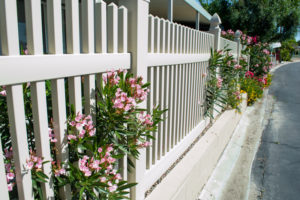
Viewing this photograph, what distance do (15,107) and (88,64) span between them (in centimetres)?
45

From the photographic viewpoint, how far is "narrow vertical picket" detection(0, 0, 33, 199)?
0.99 meters

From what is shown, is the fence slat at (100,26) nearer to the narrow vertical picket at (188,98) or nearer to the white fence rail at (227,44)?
the narrow vertical picket at (188,98)

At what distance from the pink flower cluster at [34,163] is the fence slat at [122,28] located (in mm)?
891

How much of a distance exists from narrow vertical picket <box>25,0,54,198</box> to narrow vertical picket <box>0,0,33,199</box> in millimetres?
76

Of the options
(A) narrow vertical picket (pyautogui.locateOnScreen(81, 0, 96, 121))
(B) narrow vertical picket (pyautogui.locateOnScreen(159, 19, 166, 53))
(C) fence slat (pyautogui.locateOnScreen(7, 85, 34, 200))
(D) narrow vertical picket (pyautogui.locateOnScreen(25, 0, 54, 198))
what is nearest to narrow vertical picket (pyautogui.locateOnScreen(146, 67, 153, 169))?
(B) narrow vertical picket (pyautogui.locateOnScreen(159, 19, 166, 53))

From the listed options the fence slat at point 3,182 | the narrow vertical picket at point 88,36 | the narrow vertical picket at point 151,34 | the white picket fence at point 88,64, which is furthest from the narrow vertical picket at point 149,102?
the fence slat at point 3,182

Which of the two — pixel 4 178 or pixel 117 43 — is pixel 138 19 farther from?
pixel 4 178

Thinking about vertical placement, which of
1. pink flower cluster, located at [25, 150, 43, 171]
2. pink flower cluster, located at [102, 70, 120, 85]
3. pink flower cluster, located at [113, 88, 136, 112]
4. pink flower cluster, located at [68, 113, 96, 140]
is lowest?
pink flower cluster, located at [25, 150, 43, 171]

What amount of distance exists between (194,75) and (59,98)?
249 centimetres

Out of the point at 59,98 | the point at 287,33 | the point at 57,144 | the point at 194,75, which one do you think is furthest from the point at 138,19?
the point at 287,33

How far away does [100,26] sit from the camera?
1500 millimetres

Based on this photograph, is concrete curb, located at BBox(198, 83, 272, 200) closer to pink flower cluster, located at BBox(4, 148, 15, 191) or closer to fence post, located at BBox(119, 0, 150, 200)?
fence post, located at BBox(119, 0, 150, 200)

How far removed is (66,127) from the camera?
1350mm

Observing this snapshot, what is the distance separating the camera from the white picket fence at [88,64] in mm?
1069
